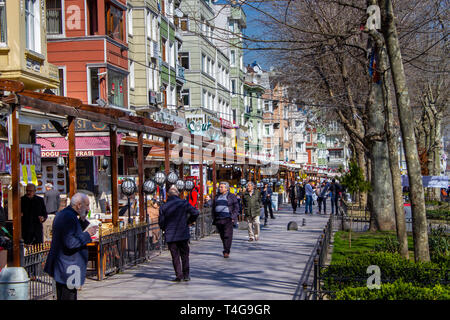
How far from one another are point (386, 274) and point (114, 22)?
22.1 m

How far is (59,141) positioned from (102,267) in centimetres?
968

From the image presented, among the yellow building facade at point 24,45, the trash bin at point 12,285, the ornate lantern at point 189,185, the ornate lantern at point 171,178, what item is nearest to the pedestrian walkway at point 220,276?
the ornate lantern at point 171,178

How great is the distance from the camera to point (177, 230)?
448 inches

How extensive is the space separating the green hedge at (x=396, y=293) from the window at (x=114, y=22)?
72.0 feet

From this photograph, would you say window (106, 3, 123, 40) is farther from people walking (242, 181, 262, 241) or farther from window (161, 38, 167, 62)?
people walking (242, 181, 262, 241)

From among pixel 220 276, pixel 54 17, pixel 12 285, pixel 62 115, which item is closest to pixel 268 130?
pixel 54 17

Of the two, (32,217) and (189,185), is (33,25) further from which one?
(32,217)

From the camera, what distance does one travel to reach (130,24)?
3306 centimetres

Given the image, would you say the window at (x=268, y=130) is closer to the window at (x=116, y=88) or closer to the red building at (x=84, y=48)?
the window at (x=116, y=88)

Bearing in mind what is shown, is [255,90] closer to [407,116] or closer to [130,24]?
[130,24]

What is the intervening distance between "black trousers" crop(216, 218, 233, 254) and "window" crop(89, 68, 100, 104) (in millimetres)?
13492

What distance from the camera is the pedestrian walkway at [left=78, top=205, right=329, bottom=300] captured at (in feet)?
33.4

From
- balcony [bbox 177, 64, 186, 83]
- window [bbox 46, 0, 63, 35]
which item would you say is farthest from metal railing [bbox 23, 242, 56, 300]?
balcony [bbox 177, 64, 186, 83]

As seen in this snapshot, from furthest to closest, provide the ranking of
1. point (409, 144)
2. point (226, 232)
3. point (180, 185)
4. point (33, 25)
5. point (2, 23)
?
point (180, 185) → point (33, 25) → point (2, 23) → point (226, 232) → point (409, 144)
